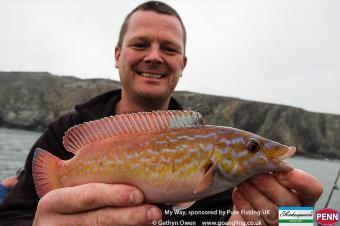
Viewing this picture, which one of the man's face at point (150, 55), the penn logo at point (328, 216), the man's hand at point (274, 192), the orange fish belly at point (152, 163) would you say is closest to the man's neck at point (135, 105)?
the man's face at point (150, 55)

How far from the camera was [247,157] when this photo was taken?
2.76 m

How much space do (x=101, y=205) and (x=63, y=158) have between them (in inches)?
84.1

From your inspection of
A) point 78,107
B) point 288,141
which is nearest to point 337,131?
point 288,141

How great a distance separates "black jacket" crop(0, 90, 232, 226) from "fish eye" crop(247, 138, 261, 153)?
1732 mm

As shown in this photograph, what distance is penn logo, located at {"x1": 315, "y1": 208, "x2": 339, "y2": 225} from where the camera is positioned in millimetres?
4223

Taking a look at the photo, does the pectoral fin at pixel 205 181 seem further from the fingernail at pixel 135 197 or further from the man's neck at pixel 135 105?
the man's neck at pixel 135 105

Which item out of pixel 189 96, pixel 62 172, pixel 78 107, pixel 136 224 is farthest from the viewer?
pixel 189 96

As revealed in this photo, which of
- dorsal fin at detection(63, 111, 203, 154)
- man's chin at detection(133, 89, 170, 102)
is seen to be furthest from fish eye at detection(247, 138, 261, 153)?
man's chin at detection(133, 89, 170, 102)

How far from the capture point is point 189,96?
91125 mm

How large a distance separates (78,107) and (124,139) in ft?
8.06

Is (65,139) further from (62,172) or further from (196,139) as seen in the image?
(196,139)

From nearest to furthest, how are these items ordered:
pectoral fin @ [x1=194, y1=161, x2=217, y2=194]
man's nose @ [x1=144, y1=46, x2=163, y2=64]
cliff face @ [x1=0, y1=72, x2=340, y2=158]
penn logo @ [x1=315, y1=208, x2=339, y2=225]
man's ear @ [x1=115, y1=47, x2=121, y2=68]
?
pectoral fin @ [x1=194, y1=161, x2=217, y2=194]
penn logo @ [x1=315, y1=208, x2=339, y2=225]
man's nose @ [x1=144, y1=46, x2=163, y2=64]
man's ear @ [x1=115, y1=47, x2=121, y2=68]
cliff face @ [x1=0, y1=72, x2=340, y2=158]

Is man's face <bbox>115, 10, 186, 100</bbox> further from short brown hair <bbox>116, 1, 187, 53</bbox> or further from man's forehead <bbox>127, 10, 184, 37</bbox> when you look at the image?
short brown hair <bbox>116, 1, 187, 53</bbox>

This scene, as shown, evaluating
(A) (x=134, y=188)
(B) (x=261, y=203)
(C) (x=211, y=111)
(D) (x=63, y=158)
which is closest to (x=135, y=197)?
(A) (x=134, y=188)
